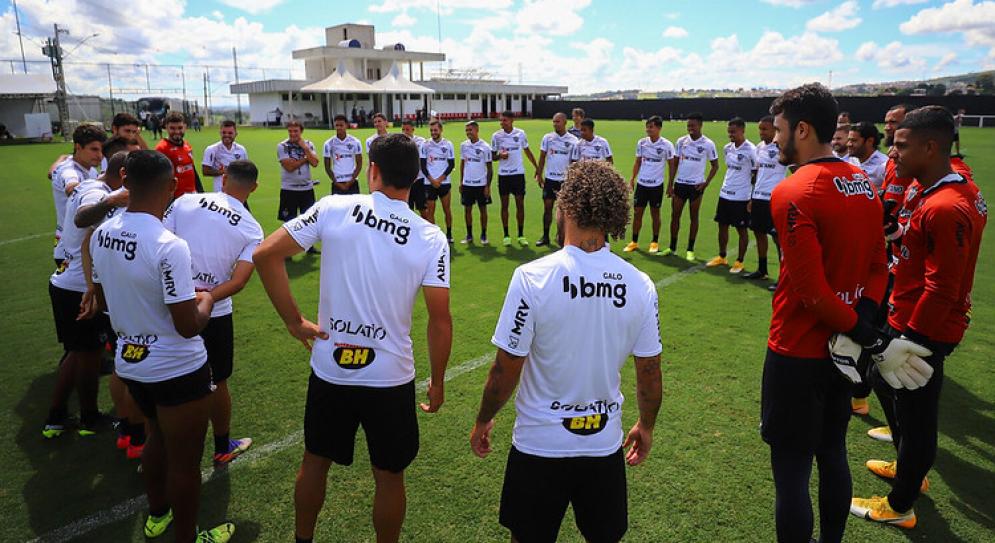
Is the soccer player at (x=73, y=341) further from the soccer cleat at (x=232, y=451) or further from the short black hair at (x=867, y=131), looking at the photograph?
the short black hair at (x=867, y=131)

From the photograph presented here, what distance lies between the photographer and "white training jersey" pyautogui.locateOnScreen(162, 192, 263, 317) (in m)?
3.77

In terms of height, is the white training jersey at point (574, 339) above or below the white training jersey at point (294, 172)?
below

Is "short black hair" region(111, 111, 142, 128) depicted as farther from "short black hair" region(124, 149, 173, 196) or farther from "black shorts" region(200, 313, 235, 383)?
"short black hair" region(124, 149, 173, 196)

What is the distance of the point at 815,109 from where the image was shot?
8.80ft

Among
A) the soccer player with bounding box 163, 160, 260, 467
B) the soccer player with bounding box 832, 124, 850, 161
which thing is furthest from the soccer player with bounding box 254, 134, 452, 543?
the soccer player with bounding box 832, 124, 850, 161

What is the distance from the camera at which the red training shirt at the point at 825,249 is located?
255cm

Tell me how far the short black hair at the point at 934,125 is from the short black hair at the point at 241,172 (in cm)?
417

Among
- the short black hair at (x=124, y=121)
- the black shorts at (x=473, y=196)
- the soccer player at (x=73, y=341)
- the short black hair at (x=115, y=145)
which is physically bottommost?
the soccer player at (x=73, y=341)

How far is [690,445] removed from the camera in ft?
14.2

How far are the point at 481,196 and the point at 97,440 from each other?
788 cm

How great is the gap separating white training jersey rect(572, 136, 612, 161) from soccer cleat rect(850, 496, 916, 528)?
7602mm

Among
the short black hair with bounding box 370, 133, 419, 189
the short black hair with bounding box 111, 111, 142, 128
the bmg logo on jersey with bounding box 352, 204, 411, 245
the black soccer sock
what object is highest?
the short black hair with bounding box 111, 111, 142, 128

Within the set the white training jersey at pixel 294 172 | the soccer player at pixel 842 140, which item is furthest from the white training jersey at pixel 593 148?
the white training jersey at pixel 294 172

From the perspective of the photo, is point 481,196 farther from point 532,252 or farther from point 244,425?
point 244,425
